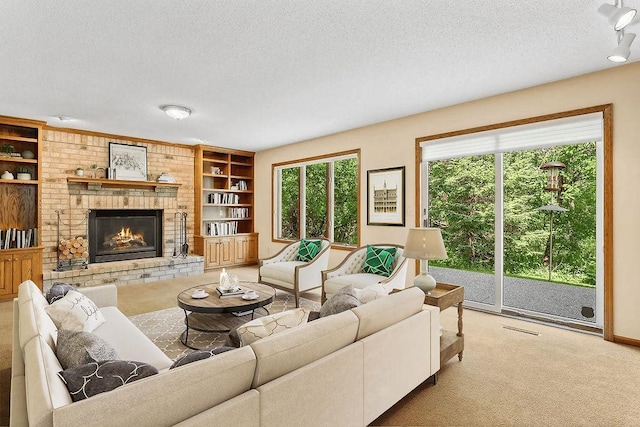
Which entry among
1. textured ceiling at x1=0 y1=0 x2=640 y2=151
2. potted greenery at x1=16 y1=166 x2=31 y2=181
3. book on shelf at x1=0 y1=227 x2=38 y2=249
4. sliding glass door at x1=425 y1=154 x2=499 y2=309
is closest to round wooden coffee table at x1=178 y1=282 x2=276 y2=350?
textured ceiling at x1=0 y1=0 x2=640 y2=151

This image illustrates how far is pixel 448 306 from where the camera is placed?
9.49 ft

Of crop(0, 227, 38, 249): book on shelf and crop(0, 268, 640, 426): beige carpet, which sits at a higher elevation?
crop(0, 227, 38, 249): book on shelf

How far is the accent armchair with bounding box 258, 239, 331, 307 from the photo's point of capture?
4.63m

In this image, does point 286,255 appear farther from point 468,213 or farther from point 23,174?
point 23,174

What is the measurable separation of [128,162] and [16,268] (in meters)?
2.38

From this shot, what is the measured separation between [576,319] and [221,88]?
4.75 metres

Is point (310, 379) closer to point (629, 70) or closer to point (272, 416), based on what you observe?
point (272, 416)

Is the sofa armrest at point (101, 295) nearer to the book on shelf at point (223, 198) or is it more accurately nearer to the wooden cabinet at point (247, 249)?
the book on shelf at point (223, 198)

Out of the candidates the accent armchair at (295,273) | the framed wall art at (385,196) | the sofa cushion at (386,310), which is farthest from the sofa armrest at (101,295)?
the framed wall art at (385,196)

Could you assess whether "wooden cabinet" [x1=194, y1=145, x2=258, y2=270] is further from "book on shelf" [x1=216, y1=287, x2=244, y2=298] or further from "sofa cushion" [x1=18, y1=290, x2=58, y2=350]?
"sofa cushion" [x1=18, y1=290, x2=58, y2=350]

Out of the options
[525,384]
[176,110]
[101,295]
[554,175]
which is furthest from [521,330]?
[176,110]

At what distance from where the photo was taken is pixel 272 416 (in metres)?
1.43

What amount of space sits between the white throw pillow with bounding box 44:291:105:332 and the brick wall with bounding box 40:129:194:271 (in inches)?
153

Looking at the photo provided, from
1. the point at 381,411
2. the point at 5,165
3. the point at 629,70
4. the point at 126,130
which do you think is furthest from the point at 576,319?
the point at 5,165
